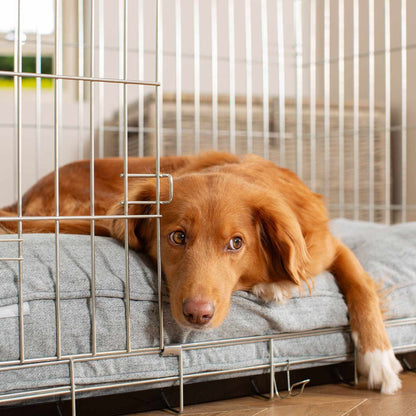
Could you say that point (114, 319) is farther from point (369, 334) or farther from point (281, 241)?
point (369, 334)

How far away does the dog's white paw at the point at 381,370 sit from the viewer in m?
1.51

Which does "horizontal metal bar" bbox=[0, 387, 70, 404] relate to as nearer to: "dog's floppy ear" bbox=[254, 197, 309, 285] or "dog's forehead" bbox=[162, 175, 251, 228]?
"dog's forehead" bbox=[162, 175, 251, 228]

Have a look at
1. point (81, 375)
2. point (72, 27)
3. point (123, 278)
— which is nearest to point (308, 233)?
point (123, 278)

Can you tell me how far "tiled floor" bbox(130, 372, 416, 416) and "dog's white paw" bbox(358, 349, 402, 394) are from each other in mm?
21

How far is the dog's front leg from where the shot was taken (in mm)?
1519

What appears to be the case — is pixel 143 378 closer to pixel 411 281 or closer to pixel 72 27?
pixel 411 281

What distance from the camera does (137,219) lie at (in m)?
1.54

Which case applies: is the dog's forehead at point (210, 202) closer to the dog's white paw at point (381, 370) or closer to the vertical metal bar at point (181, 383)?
the vertical metal bar at point (181, 383)

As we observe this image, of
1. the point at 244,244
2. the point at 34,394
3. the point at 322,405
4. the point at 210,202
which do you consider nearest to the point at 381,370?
the point at 322,405

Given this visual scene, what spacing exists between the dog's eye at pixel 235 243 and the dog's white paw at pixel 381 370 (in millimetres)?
436

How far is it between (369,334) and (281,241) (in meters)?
0.34

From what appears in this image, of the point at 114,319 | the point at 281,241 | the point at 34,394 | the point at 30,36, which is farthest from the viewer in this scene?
the point at 30,36

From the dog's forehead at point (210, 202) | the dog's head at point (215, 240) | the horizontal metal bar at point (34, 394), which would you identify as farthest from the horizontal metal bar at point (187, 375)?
the dog's forehead at point (210, 202)

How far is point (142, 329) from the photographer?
136 centimetres
